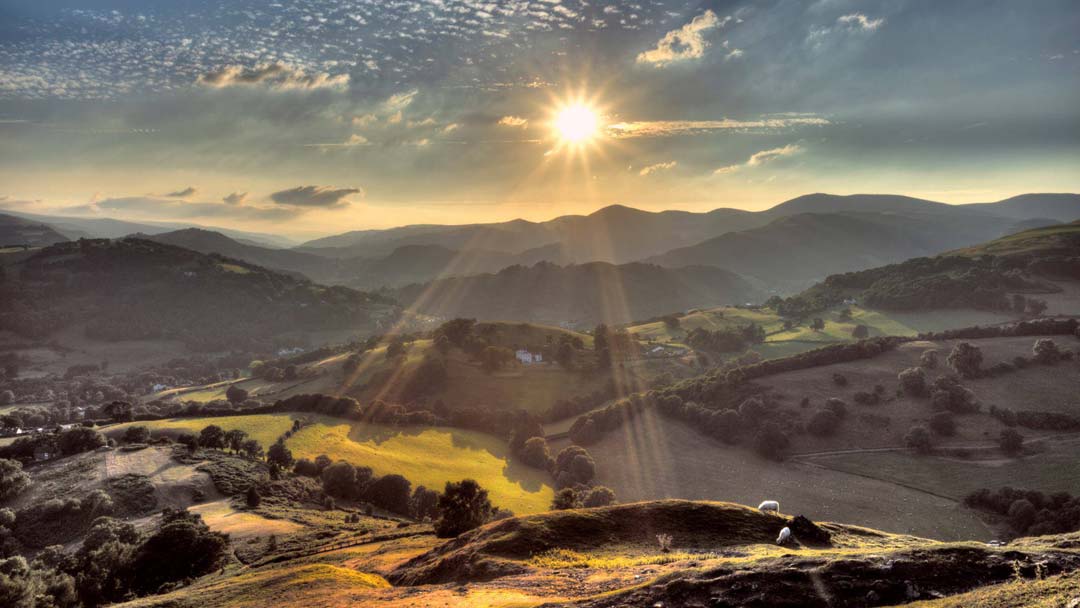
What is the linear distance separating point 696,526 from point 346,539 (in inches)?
1534

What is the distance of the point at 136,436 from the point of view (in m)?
88.6

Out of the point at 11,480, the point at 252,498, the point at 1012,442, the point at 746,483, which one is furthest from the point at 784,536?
the point at 11,480

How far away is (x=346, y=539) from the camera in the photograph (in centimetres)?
5366

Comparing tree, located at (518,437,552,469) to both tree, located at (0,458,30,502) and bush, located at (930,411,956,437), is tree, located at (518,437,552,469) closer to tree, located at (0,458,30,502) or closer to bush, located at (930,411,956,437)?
bush, located at (930,411,956,437)

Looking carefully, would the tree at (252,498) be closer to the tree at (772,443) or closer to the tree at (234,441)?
the tree at (234,441)

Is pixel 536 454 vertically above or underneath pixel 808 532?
underneath

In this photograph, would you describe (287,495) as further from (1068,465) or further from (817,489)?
(1068,465)

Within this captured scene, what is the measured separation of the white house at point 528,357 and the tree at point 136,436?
98.6 meters

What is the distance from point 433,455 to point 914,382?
3933 inches

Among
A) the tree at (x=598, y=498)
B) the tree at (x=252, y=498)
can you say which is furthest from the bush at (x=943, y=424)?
the tree at (x=252, y=498)

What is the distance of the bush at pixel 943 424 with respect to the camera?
88.4 metres

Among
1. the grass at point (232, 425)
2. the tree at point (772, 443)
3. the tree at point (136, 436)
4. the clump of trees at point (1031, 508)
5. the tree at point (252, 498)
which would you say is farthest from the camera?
the grass at point (232, 425)

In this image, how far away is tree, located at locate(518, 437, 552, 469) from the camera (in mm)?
99812

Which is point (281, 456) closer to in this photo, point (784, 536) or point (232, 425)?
point (232, 425)
